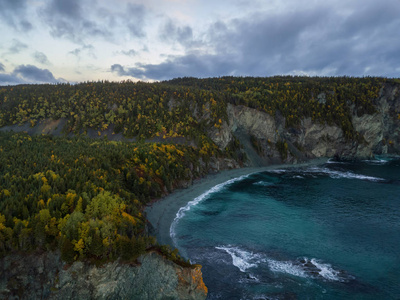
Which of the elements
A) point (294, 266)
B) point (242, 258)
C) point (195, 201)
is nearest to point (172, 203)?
point (195, 201)

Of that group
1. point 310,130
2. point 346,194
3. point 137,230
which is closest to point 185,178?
point 137,230

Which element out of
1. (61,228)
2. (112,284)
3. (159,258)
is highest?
(61,228)

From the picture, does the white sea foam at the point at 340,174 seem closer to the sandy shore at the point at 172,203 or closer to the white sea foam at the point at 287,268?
the sandy shore at the point at 172,203

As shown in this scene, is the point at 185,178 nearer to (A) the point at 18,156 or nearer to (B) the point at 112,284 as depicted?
(A) the point at 18,156

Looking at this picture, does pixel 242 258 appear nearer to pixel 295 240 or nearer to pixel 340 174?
pixel 295 240

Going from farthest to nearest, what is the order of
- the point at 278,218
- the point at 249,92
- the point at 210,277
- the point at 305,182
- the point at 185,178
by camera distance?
the point at 249,92 < the point at 305,182 < the point at 185,178 < the point at 278,218 < the point at 210,277

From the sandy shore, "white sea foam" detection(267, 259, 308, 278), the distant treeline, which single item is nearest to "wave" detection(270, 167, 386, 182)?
the sandy shore
